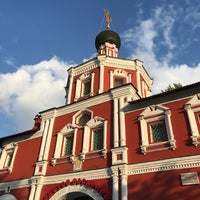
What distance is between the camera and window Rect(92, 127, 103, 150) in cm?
1188

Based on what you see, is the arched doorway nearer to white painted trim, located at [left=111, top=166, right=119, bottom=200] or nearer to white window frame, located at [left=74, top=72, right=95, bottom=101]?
white painted trim, located at [left=111, top=166, right=119, bottom=200]

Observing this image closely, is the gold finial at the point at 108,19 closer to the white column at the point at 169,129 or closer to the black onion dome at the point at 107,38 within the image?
the black onion dome at the point at 107,38

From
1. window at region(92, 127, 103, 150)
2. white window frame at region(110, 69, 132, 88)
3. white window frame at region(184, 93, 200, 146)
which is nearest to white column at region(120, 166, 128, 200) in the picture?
window at region(92, 127, 103, 150)

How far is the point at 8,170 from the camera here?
13.9 metres

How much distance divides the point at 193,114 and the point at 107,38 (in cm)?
1098

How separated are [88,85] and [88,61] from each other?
6.13ft

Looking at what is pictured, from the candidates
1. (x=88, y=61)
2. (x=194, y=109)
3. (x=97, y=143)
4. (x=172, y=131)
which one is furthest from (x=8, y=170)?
(x=194, y=109)

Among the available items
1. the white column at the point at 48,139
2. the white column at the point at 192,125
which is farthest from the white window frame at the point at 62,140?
the white column at the point at 192,125

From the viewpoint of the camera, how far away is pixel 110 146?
11.1 metres

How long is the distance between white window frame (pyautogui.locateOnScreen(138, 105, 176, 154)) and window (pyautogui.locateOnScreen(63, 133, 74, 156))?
432 cm

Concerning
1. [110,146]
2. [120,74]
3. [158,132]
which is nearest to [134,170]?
[110,146]

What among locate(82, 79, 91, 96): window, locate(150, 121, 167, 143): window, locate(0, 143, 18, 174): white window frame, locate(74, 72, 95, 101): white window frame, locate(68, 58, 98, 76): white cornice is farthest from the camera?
locate(68, 58, 98, 76): white cornice

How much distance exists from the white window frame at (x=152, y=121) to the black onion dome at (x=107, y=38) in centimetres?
930

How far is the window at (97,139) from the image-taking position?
39.0 feet
